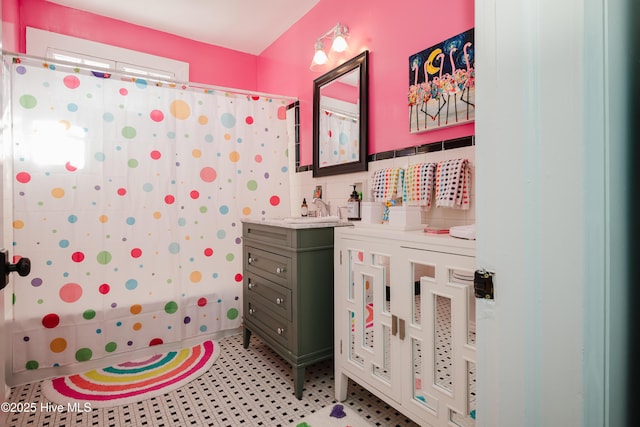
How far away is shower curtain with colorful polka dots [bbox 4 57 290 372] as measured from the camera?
186 centimetres

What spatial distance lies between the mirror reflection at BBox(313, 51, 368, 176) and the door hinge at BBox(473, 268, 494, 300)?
1491 mm

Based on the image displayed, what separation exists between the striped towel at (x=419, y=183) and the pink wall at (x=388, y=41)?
0.52ft

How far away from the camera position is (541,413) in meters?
0.56

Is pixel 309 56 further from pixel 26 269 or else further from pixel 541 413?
pixel 541 413

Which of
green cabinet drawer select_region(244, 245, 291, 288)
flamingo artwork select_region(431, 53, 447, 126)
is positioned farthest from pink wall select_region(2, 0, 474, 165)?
green cabinet drawer select_region(244, 245, 291, 288)

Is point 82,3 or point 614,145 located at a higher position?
point 82,3

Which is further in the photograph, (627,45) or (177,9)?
(177,9)

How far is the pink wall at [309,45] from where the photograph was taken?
5.69 ft

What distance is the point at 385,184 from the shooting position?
1875 mm

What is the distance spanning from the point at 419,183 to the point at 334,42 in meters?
1.22

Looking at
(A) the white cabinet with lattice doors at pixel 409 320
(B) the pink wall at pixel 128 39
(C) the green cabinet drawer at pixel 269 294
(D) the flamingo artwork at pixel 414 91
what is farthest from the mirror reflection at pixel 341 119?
(B) the pink wall at pixel 128 39

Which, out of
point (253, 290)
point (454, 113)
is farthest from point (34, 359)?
point (454, 113)

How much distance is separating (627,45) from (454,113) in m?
1.02

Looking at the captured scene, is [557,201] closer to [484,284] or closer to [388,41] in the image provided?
[484,284]
